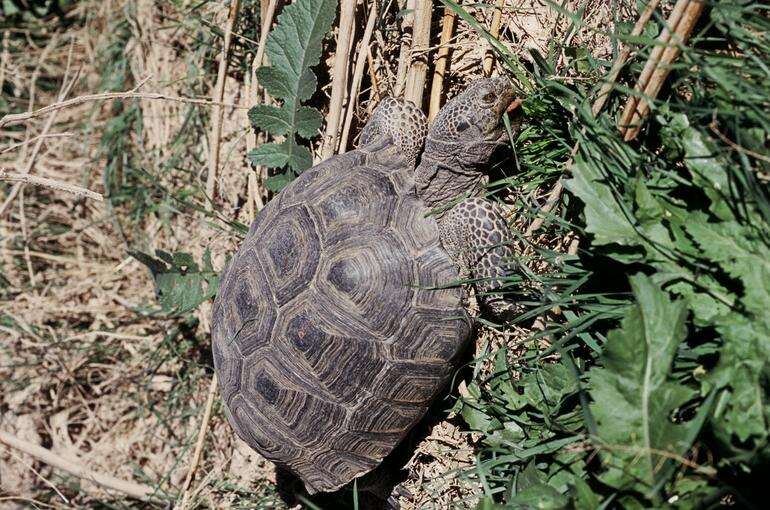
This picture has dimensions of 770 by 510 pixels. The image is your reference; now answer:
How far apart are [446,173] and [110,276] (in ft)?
9.73

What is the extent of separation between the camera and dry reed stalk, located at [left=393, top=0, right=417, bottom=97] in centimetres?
379

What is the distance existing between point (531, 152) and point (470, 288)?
30.1 inches

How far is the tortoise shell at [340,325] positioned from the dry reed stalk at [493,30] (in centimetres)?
83

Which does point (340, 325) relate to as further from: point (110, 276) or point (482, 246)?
point (110, 276)

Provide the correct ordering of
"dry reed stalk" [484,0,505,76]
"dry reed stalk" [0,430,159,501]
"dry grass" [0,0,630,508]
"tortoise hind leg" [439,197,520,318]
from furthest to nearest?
"dry grass" [0,0,630,508] → "dry reed stalk" [0,430,159,501] → "dry reed stalk" [484,0,505,76] → "tortoise hind leg" [439,197,520,318]

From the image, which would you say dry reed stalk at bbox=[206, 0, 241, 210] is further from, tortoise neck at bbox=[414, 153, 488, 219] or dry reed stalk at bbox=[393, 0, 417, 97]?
tortoise neck at bbox=[414, 153, 488, 219]

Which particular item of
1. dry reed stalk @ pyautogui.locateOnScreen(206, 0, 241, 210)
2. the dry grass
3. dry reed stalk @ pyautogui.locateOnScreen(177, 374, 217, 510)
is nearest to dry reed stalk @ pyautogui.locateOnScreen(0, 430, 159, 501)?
the dry grass

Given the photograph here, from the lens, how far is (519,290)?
3416 mm

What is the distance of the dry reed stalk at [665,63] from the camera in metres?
2.75

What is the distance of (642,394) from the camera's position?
2.50 metres

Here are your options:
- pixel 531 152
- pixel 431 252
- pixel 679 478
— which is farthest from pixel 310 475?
A: pixel 531 152

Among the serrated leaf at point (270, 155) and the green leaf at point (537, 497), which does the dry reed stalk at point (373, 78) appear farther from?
the green leaf at point (537, 497)

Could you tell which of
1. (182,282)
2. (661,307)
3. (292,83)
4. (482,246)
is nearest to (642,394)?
(661,307)

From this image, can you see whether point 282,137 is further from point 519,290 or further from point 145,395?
point 145,395
